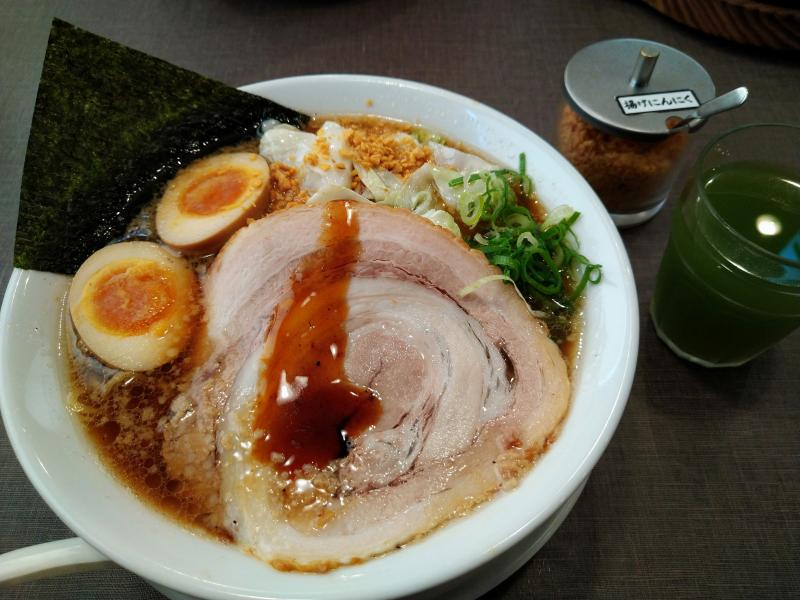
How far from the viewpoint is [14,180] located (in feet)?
6.44

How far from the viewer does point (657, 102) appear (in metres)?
1.50

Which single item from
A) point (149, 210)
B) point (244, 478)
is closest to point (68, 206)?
point (149, 210)

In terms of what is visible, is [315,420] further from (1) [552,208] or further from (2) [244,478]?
(1) [552,208]

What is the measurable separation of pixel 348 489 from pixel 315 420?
149mm

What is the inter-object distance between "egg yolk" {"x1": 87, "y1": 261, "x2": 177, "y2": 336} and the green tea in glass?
1.22 m

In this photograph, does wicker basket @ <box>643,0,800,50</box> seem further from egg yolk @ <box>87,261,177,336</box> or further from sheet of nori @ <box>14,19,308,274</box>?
egg yolk @ <box>87,261,177,336</box>

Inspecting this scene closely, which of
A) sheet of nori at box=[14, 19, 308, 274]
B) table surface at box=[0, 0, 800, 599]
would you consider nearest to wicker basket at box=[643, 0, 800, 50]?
table surface at box=[0, 0, 800, 599]

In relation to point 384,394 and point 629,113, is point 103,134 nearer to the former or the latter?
point 384,394

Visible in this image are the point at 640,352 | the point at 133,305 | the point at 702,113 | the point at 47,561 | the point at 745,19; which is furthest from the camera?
the point at 745,19

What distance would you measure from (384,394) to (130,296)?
623mm

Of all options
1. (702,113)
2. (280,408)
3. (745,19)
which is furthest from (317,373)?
(745,19)

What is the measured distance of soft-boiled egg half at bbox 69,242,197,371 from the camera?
1.25 meters

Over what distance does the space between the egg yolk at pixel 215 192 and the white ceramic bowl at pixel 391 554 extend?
14.1 inches

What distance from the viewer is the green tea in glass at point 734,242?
4.22ft
